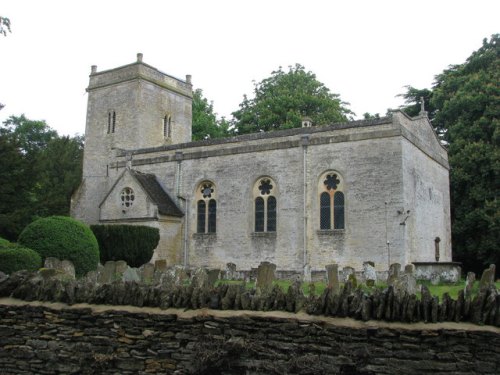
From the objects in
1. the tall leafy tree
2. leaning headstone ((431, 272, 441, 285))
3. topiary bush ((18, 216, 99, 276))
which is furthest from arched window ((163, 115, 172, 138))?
leaning headstone ((431, 272, 441, 285))

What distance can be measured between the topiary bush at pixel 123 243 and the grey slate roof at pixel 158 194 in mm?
2268

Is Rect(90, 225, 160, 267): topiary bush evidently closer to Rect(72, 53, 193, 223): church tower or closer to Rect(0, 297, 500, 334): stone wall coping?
Rect(72, 53, 193, 223): church tower

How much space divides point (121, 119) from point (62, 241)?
18.0 meters

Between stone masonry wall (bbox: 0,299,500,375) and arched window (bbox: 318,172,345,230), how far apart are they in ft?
56.8

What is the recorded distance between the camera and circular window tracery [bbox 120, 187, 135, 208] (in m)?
28.5

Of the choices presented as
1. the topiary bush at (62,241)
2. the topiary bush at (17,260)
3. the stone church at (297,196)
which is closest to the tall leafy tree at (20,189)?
the stone church at (297,196)

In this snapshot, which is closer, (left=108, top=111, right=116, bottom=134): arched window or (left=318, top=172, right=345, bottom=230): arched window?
(left=318, top=172, right=345, bottom=230): arched window

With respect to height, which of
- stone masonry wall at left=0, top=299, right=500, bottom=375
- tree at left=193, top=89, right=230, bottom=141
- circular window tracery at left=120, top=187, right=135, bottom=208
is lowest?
stone masonry wall at left=0, top=299, right=500, bottom=375

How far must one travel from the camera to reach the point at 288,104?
44812 millimetres

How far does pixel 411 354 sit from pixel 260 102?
134ft

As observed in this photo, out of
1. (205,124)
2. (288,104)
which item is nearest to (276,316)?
(288,104)

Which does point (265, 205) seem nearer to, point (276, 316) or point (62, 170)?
point (276, 316)

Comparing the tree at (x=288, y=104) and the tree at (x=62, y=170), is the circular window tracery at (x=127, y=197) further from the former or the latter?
the tree at (x=288, y=104)

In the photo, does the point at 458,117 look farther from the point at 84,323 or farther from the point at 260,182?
the point at 84,323
